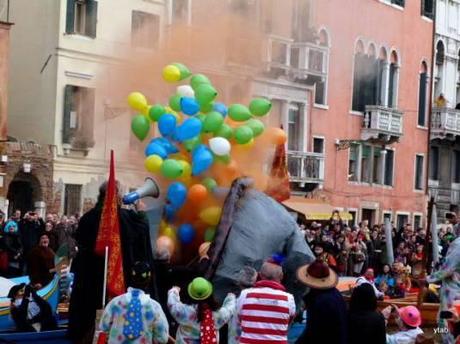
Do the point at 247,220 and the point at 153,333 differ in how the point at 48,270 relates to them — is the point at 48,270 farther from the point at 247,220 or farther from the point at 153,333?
the point at 153,333

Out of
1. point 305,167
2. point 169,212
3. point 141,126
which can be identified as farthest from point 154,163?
point 305,167

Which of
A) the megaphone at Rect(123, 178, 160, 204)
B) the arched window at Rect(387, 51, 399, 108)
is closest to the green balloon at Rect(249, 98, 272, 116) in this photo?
the megaphone at Rect(123, 178, 160, 204)

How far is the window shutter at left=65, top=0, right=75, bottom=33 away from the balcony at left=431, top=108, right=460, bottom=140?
2051 cm

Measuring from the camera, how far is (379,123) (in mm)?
47656

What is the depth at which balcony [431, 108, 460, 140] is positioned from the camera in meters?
52.5

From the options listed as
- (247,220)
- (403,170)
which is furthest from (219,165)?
(403,170)

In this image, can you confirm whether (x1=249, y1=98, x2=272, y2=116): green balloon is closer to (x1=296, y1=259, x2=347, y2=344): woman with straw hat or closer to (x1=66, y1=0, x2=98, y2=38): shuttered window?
(x1=296, y1=259, x2=347, y2=344): woman with straw hat

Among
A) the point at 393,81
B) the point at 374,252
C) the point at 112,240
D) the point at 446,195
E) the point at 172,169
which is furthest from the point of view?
the point at 446,195

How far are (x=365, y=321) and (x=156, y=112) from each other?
5445 mm

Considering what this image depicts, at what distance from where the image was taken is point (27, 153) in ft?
114

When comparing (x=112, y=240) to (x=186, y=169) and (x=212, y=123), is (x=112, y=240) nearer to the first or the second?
(x=186, y=169)

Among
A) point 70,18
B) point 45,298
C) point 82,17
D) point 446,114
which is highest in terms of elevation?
point 82,17

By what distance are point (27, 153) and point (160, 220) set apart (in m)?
18.1

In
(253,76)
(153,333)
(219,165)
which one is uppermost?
(253,76)
